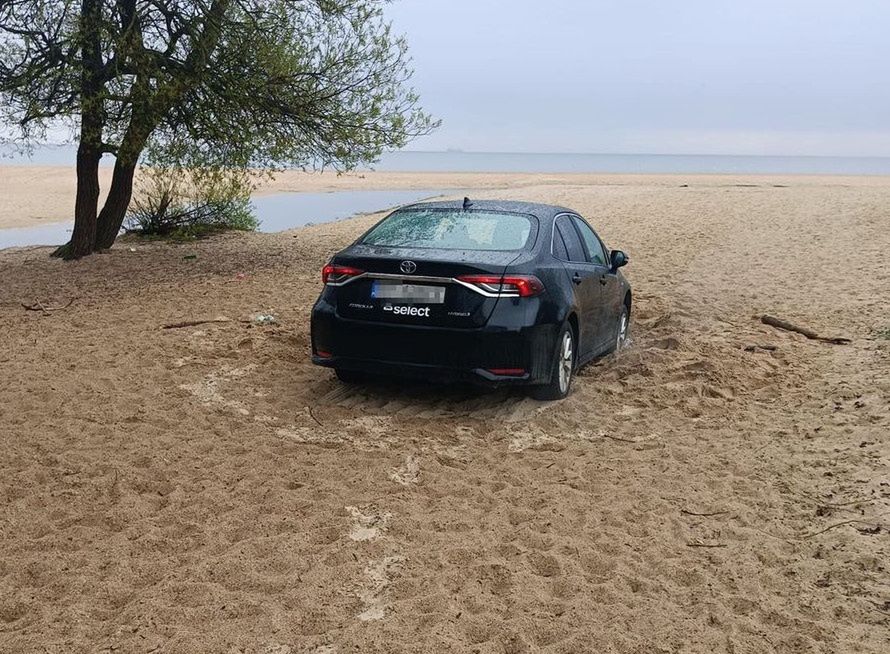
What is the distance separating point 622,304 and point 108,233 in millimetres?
10271

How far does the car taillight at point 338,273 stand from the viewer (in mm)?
6875

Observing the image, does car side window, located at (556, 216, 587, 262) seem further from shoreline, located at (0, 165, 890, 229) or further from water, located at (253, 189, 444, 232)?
water, located at (253, 189, 444, 232)

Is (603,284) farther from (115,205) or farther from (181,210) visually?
(181,210)

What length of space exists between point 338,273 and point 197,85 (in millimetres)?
7529

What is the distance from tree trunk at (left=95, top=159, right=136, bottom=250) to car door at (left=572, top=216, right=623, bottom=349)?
30.5 feet

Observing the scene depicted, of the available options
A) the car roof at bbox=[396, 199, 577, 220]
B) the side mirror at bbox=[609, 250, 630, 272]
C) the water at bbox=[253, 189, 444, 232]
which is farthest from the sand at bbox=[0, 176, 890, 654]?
the water at bbox=[253, 189, 444, 232]

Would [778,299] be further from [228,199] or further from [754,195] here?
[754,195]

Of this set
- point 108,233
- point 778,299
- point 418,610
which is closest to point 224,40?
point 108,233

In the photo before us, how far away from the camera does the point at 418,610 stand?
13.4 feet

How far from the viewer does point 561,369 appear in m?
7.19

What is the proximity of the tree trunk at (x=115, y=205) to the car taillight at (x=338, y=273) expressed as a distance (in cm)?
938

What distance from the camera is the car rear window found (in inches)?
279

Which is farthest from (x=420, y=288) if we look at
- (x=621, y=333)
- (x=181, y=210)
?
(x=181, y=210)

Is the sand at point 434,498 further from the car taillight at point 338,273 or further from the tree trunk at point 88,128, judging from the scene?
the tree trunk at point 88,128
